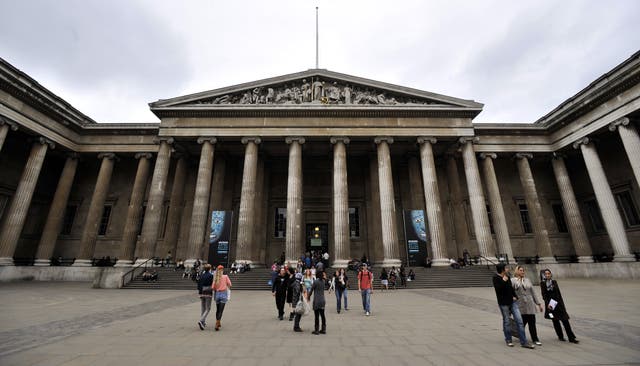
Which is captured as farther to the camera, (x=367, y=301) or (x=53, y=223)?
(x=53, y=223)

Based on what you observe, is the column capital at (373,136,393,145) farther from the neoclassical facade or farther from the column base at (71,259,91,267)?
the column base at (71,259,91,267)

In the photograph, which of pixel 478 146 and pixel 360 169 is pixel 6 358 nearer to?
pixel 360 169

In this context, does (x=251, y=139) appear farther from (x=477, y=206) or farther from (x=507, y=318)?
(x=507, y=318)

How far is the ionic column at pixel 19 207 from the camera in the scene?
60.2ft

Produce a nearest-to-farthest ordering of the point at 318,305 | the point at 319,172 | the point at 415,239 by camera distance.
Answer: the point at 318,305, the point at 415,239, the point at 319,172

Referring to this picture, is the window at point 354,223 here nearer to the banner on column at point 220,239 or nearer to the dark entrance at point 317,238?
the dark entrance at point 317,238

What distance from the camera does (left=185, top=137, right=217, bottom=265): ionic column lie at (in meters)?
18.8

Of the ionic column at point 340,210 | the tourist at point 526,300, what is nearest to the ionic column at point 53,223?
the ionic column at point 340,210

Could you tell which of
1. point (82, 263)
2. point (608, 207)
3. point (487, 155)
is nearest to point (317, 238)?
point (487, 155)

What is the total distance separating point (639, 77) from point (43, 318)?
29433 millimetres

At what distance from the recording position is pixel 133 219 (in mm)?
19938

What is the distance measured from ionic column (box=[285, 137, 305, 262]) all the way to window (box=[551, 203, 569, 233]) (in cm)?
2302

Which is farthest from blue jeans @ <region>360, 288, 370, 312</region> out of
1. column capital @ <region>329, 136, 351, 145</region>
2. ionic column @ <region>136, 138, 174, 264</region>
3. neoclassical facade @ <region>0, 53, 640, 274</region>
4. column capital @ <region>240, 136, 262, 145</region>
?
ionic column @ <region>136, 138, 174, 264</region>

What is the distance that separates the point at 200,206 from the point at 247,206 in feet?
10.6
